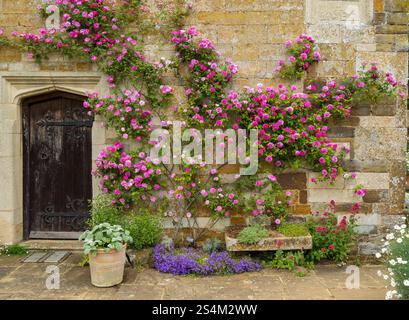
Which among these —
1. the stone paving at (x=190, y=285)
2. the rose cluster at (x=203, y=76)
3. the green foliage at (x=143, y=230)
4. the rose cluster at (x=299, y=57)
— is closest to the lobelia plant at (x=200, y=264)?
the stone paving at (x=190, y=285)

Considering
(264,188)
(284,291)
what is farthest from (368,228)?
(284,291)

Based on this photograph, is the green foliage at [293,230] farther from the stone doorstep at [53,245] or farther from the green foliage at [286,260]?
the stone doorstep at [53,245]

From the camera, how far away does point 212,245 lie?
4824 mm

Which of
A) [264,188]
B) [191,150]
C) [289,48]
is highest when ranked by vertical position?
[289,48]

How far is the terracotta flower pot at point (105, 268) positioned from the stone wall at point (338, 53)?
1.54m

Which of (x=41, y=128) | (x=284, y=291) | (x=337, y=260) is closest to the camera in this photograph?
(x=284, y=291)

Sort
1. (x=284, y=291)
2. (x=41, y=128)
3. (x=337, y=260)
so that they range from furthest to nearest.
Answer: (x=41, y=128) → (x=337, y=260) → (x=284, y=291)

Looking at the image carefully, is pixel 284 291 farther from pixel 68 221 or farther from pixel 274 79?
pixel 68 221

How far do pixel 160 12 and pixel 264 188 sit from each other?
8.68ft

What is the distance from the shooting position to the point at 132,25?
493 centimetres

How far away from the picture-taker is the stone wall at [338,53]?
4895 mm

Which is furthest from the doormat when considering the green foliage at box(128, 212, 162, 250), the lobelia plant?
the lobelia plant

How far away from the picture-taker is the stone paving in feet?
12.3

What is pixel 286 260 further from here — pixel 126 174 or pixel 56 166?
pixel 56 166
